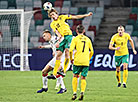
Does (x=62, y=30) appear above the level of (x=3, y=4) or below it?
below

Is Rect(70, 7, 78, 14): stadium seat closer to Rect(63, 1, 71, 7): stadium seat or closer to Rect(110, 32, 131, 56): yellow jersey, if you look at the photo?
Rect(63, 1, 71, 7): stadium seat

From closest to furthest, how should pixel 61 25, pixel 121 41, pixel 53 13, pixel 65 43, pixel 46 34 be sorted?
pixel 46 34, pixel 53 13, pixel 65 43, pixel 61 25, pixel 121 41

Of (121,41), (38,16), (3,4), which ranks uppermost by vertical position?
(3,4)

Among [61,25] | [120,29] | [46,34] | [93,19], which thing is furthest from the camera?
[93,19]

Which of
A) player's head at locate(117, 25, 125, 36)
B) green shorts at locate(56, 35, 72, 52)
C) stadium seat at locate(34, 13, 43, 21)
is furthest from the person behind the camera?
stadium seat at locate(34, 13, 43, 21)

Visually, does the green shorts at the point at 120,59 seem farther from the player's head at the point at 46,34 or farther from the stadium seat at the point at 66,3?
the stadium seat at the point at 66,3

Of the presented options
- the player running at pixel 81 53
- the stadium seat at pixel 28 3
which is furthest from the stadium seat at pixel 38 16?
the player running at pixel 81 53

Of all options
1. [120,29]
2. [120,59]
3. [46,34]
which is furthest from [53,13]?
[120,59]

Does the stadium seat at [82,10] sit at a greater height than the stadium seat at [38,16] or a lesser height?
greater

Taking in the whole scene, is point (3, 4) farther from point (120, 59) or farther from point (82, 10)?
point (120, 59)

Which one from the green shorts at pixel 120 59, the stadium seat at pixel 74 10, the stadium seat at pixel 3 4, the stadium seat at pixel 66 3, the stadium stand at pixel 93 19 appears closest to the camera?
the green shorts at pixel 120 59

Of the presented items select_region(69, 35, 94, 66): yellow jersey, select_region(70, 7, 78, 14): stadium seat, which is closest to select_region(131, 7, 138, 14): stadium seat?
select_region(70, 7, 78, 14): stadium seat

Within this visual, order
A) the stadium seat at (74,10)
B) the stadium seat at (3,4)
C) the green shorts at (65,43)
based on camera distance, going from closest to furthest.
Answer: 1. the green shorts at (65,43)
2. the stadium seat at (74,10)
3. the stadium seat at (3,4)

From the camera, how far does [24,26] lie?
18.4 meters
